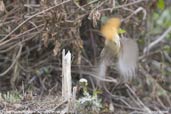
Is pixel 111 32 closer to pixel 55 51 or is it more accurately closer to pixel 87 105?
pixel 55 51

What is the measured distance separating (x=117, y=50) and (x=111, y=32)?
3.8 inches

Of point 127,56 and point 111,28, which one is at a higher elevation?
point 111,28

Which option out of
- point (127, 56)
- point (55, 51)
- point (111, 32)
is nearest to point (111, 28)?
point (111, 32)

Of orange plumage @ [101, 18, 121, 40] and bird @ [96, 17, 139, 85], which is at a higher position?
orange plumage @ [101, 18, 121, 40]

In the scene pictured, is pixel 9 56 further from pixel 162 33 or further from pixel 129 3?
pixel 162 33

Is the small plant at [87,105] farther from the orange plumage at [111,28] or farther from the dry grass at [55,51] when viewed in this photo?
the orange plumage at [111,28]

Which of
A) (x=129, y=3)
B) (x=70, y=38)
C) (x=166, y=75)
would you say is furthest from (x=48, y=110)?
(x=166, y=75)

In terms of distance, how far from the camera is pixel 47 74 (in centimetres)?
254

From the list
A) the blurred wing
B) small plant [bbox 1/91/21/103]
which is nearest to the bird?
the blurred wing

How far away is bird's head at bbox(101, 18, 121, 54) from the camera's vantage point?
223 centimetres

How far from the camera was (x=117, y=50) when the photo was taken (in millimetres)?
2271

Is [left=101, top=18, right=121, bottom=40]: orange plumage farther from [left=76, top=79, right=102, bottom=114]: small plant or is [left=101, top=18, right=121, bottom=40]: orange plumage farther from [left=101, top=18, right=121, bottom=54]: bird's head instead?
[left=76, top=79, right=102, bottom=114]: small plant

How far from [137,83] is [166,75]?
13.4 inches

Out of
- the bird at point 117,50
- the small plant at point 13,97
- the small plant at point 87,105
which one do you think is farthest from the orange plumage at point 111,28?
the small plant at point 13,97
